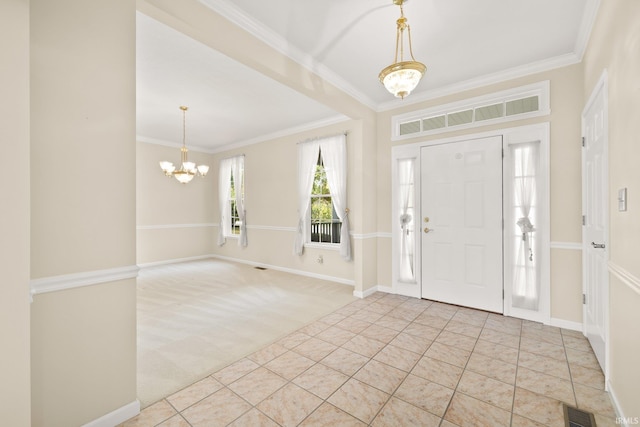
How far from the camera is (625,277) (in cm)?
162

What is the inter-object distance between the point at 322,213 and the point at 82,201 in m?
4.03

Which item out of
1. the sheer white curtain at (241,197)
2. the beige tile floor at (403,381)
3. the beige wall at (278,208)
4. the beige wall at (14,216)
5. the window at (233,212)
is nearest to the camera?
the beige wall at (14,216)

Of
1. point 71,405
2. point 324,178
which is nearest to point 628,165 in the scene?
point 71,405

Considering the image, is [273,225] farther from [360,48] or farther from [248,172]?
[360,48]

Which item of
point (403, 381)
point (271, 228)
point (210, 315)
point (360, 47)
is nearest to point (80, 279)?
point (210, 315)

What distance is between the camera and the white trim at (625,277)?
146cm

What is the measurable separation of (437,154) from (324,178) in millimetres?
A: 2148

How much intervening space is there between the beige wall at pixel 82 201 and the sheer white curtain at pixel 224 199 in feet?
17.7

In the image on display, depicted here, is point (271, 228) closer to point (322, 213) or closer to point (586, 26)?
point (322, 213)

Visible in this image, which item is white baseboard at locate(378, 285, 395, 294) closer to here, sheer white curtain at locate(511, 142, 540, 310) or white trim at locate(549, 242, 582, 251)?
sheer white curtain at locate(511, 142, 540, 310)

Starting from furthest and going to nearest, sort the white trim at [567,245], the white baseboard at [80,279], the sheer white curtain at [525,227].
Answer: the sheer white curtain at [525,227]
the white trim at [567,245]
the white baseboard at [80,279]

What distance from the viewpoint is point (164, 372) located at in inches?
89.4

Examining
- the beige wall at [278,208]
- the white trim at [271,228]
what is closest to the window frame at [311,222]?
the beige wall at [278,208]

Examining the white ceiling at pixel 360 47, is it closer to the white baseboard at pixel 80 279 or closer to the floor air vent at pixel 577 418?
the white baseboard at pixel 80 279
